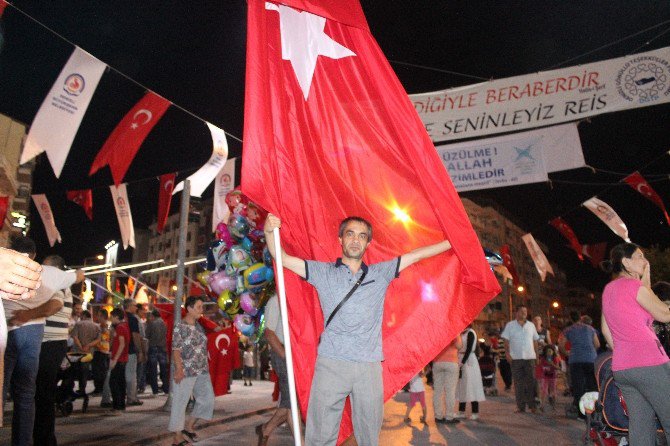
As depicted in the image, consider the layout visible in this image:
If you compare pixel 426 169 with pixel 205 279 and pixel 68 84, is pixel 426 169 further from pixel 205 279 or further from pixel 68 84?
pixel 68 84

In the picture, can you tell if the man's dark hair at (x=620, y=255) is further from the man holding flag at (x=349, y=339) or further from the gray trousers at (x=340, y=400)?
the gray trousers at (x=340, y=400)

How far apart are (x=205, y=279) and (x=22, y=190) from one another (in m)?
44.9

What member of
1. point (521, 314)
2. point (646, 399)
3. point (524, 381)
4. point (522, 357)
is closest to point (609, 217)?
point (521, 314)

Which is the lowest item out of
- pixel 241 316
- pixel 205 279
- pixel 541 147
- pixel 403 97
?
pixel 241 316

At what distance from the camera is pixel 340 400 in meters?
3.88

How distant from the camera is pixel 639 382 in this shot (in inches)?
178

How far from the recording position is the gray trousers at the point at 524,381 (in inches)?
468

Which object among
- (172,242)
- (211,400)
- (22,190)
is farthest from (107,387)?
(172,242)

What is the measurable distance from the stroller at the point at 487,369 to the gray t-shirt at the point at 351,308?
12.7 metres

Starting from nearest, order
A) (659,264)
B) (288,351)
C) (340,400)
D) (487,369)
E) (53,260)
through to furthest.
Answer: (288,351)
(340,400)
(53,260)
(487,369)
(659,264)

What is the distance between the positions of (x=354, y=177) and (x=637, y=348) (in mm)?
2569

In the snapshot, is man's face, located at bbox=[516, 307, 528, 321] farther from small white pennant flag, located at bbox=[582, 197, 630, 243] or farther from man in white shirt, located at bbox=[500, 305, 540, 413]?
small white pennant flag, located at bbox=[582, 197, 630, 243]

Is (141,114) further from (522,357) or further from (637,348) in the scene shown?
(522,357)

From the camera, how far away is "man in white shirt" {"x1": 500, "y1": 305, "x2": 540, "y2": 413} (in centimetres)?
1191
